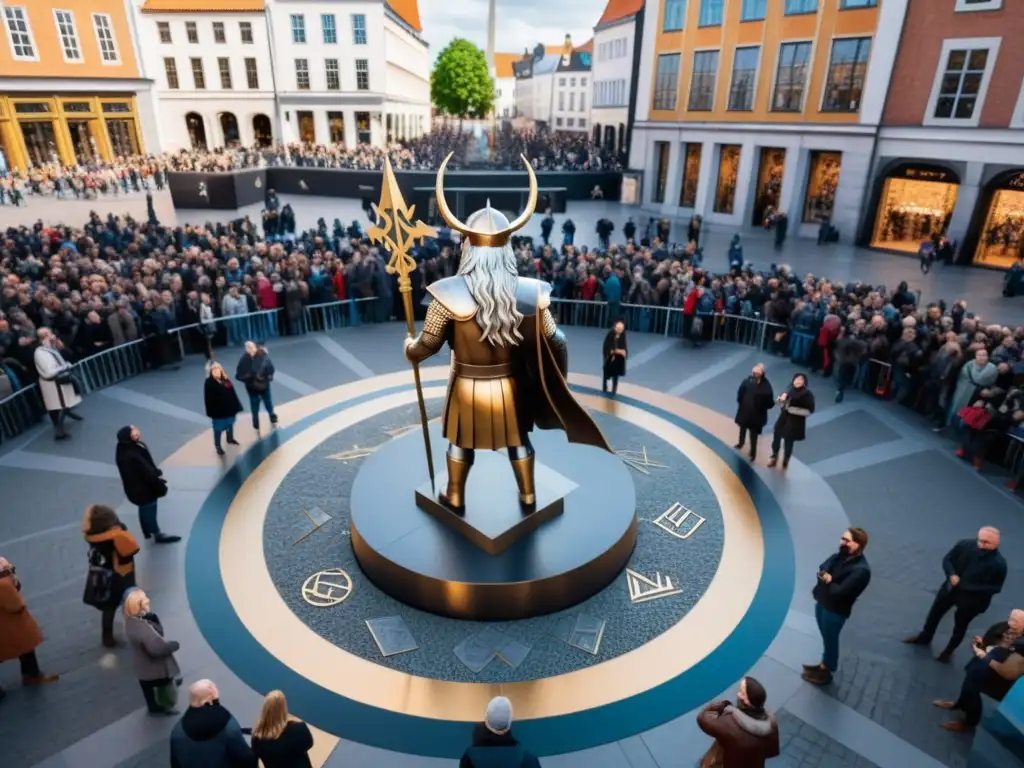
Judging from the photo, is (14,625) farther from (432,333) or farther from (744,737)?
(744,737)

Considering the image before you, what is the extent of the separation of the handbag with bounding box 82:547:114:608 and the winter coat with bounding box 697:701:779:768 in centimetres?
547

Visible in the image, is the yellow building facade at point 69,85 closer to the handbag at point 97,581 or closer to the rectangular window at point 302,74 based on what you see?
the rectangular window at point 302,74

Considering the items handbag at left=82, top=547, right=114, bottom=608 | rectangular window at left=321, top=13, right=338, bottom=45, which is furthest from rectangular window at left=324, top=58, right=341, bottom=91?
handbag at left=82, top=547, right=114, bottom=608

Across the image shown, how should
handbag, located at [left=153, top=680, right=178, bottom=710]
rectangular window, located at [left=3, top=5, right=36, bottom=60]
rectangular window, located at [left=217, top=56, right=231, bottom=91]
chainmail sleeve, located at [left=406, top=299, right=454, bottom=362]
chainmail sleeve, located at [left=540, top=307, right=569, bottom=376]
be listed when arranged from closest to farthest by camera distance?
1. handbag, located at [left=153, top=680, right=178, bottom=710]
2. chainmail sleeve, located at [left=406, top=299, right=454, bottom=362]
3. chainmail sleeve, located at [left=540, top=307, right=569, bottom=376]
4. rectangular window, located at [left=3, top=5, right=36, bottom=60]
5. rectangular window, located at [left=217, top=56, right=231, bottom=91]

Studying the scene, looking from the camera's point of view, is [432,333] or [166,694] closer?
[166,694]

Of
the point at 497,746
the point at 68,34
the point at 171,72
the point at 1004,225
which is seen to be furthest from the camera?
the point at 171,72

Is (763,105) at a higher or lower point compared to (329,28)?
lower

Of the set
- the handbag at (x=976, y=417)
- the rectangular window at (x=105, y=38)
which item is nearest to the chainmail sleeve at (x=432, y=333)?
the handbag at (x=976, y=417)

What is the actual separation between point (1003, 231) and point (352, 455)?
24.7 meters

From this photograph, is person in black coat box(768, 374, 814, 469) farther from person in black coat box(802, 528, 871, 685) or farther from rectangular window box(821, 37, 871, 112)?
rectangular window box(821, 37, 871, 112)

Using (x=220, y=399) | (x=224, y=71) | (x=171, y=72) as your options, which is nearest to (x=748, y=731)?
(x=220, y=399)

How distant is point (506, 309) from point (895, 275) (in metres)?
20.6

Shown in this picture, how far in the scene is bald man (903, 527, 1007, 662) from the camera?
5.48m

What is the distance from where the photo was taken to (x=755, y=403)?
909 centimetres
